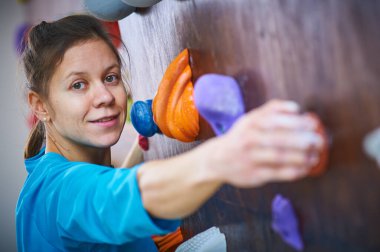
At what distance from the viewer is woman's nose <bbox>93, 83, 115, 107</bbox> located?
2.17ft

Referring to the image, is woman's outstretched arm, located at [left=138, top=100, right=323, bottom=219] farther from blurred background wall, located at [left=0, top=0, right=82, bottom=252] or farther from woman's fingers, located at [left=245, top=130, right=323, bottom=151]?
blurred background wall, located at [left=0, top=0, right=82, bottom=252]

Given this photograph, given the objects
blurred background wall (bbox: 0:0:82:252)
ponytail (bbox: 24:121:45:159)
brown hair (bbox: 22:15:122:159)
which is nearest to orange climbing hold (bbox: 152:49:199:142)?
brown hair (bbox: 22:15:122:159)

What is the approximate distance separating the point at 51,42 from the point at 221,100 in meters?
0.40

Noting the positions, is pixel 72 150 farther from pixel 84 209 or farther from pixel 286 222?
pixel 286 222

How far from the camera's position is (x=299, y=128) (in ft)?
0.96

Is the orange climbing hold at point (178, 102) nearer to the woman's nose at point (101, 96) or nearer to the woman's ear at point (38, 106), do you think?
the woman's nose at point (101, 96)

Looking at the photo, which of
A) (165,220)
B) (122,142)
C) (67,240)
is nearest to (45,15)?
(122,142)

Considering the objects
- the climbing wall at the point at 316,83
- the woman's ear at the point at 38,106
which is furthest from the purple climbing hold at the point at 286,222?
the woman's ear at the point at 38,106

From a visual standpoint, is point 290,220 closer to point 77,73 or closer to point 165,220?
point 165,220

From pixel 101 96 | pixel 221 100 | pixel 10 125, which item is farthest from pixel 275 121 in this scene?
pixel 10 125

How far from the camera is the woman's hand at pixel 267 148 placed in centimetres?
28

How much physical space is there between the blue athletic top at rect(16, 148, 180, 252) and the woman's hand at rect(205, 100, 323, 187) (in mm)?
107

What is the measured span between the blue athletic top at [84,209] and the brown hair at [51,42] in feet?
0.52

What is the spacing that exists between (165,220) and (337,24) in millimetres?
237
